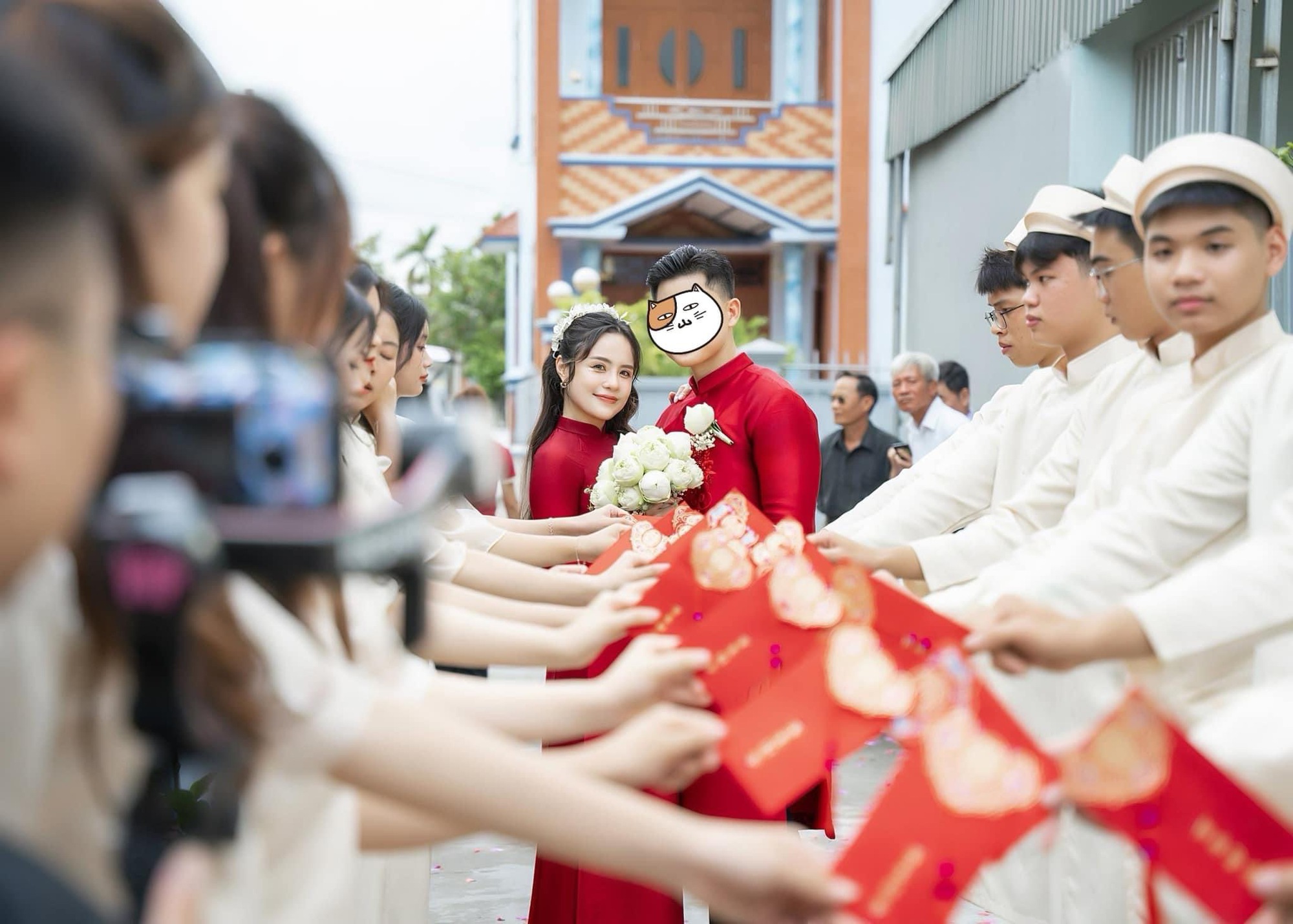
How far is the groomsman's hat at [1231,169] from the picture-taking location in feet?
6.56

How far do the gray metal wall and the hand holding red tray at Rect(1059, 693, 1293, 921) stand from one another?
634 cm

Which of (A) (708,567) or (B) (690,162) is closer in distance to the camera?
(A) (708,567)

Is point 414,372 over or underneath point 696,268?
underneath

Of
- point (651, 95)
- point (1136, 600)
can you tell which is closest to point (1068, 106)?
point (1136, 600)

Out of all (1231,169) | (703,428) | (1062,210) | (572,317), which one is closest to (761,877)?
(1231,169)

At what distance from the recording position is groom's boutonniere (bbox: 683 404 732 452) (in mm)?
3645

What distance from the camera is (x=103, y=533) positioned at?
93 cm

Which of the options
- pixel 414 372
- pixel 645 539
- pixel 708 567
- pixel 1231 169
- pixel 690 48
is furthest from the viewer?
pixel 690 48

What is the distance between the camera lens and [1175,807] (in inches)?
53.1

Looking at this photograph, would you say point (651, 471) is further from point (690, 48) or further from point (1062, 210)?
point (690, 48)

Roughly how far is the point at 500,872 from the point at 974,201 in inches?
244

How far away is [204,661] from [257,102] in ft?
2.09

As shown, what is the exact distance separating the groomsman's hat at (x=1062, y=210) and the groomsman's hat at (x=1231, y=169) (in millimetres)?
811

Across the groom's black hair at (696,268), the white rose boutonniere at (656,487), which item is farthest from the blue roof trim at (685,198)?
the white rose boutonniere at (656,487)
